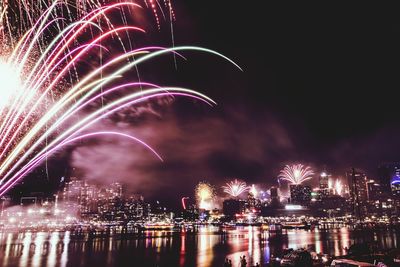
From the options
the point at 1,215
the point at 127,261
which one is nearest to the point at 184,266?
the point at 127,261

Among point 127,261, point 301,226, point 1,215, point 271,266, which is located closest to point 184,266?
point 127,261

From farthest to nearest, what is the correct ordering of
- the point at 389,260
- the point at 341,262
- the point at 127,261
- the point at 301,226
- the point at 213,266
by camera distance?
the point at 301,226 → the point at 127,261 → the point at 213,266 → the point at 389,260 → the point at 341,262

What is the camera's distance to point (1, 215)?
19512 centimetres

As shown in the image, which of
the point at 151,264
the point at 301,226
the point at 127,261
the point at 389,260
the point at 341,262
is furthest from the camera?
the point at 301,226

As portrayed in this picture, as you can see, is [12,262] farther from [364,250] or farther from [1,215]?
[1,215]

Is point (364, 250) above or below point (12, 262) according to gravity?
above

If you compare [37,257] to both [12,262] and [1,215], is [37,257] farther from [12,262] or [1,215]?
[1,215]

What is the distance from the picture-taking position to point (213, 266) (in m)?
40.0

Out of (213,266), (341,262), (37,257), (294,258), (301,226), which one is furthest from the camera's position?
(301,226)

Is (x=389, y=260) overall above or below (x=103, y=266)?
above

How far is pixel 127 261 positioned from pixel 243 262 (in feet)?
79.7

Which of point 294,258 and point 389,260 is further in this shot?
point 294,258

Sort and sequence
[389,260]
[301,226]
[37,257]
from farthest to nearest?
[301,226] < [37,257] < [389,260]

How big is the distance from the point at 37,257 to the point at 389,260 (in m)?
47.4
